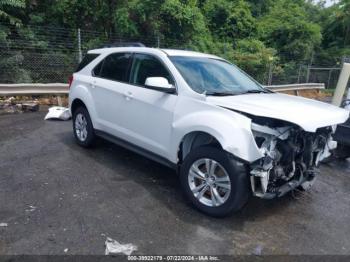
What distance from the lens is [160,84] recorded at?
13.6 feet

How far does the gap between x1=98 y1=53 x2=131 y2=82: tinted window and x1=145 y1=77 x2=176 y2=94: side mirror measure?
41.5 inches

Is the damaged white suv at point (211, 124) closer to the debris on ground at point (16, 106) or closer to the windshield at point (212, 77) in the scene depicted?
the windshield at point (212, 77)

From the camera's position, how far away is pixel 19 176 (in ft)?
15.7

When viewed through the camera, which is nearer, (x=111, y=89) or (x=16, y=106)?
(x=111, y=89)

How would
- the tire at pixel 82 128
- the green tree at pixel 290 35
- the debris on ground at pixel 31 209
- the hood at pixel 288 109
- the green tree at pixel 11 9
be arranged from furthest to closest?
1. the green tree at pixel 290 35
2. the green tree at pixel 11 9
3. the tire at pixel 82 128
4. the debris on ground at pixel 31 209
5. the hood at pixel 288 109

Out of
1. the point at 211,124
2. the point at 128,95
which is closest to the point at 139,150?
the point at 128,95

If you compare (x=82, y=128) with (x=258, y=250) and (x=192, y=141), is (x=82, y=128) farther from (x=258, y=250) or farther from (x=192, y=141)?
(x=258, y=250)

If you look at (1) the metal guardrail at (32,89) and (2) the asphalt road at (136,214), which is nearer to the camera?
(2) the asphalt road at (136,214)

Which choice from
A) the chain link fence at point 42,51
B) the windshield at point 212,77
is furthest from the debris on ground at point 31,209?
the chain link fence at point 42,51

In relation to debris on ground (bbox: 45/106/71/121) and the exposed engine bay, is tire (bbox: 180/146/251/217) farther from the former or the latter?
debris on ground (bbox: 45/106/71/121)

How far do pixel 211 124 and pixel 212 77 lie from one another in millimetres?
1105

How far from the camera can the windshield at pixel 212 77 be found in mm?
4367

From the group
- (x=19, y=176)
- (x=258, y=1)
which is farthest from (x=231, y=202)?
(x=258, y=1)

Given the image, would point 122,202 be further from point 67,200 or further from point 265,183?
point 265,183
